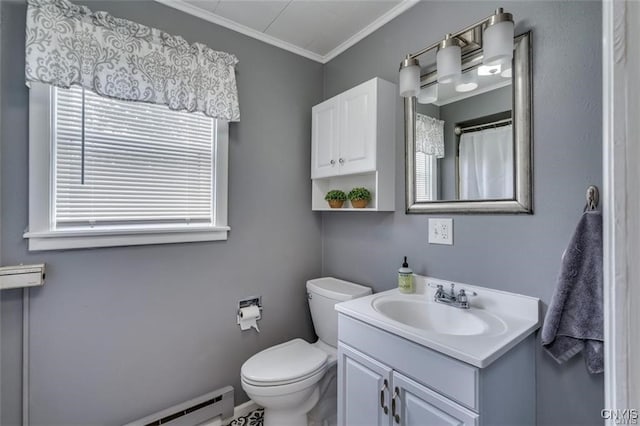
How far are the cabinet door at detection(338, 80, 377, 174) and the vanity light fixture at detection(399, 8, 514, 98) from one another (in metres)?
0.20

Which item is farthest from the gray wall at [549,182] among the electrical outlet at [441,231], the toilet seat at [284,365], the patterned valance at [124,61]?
the patterned valance at [124,61]

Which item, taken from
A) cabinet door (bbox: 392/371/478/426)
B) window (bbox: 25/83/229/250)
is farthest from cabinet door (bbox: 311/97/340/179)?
cabinet door (bbox: 392/371/478/426)

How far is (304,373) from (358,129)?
1361 millimetres

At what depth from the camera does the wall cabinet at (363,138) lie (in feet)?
5.23

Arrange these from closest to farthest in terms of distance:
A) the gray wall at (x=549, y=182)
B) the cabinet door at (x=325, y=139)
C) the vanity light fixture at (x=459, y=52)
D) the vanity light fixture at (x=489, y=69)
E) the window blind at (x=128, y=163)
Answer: the gray wall at (x=549, y=182) < the vanity light fixture at (x=459, y=52) < the vanity light fixture at (x=489, y=69) < the window blind at (x=128, y=163) < the cabinet door at (x=325, y=139)

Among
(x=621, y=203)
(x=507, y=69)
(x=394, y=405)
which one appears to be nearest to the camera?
(x=621, y=203)

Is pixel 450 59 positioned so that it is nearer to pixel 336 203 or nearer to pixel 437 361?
pixel 336 203

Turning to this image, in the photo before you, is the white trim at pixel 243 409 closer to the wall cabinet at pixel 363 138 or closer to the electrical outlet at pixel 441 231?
the wall cabinet at pixel 363 138

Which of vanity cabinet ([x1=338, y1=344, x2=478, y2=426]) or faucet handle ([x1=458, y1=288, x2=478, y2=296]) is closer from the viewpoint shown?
vanity cabinet ([x1=338, y1=344, x2=478, y2=426])

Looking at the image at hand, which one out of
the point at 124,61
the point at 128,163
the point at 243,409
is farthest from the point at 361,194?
the point at 243,409

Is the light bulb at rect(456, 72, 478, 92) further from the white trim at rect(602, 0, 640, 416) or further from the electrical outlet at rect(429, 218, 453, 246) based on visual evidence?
the white trim at rect(602, 0, 640, 416)

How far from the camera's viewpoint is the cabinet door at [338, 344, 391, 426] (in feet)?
3.74

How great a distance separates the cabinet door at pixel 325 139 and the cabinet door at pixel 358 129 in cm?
6

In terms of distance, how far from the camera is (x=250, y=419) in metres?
1.75
